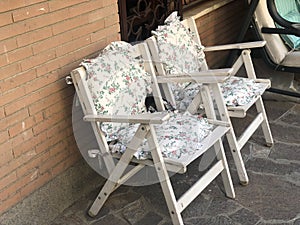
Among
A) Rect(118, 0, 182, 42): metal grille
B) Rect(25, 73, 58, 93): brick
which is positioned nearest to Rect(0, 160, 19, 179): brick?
Rect(25, 73, 58, 93): brick

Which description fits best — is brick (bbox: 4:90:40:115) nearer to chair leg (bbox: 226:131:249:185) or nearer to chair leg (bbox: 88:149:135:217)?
chair leg (bbox: 88:149:135:217)

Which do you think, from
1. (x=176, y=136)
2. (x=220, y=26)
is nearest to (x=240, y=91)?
(x=176, y=136)

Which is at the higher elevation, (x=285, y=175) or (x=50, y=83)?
(x=50, y=83)

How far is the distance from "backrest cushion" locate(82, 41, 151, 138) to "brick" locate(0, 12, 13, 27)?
0.47 meters

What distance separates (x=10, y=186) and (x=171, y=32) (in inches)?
57.6

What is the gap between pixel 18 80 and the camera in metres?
2.27

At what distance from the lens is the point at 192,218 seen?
Answer: 8.32 ft

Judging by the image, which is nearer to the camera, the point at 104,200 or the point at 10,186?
the point at 10,186

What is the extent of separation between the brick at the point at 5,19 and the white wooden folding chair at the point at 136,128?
0.43 m

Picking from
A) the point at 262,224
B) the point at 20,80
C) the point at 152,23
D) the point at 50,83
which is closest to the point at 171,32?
the point at 152,23

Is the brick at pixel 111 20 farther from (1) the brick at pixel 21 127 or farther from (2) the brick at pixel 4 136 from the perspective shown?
(2) the brick at pixel 4 136

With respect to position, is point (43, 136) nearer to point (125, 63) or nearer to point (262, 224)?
point (125, 63)

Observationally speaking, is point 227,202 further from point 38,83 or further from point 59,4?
point 59,4

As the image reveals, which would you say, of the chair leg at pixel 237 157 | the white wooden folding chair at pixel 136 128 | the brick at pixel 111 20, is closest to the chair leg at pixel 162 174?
the white wooden folding chair at pixel 136 128
